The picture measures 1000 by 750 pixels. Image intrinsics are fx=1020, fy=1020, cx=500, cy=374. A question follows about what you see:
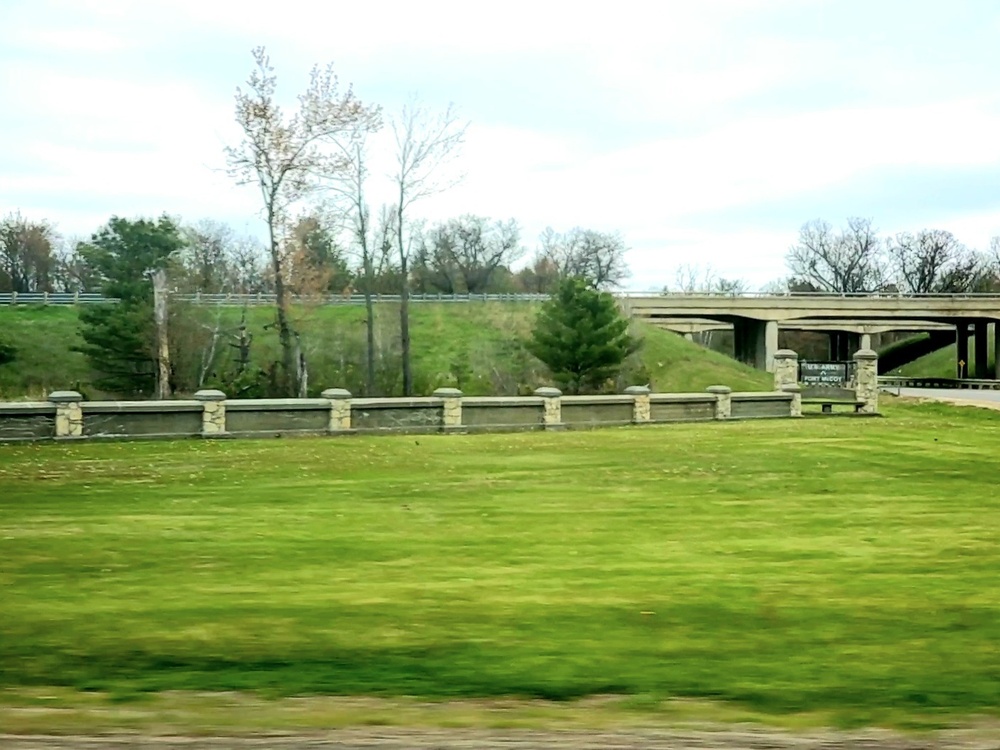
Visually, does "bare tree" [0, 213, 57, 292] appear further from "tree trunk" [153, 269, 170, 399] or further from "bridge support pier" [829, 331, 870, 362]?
"bridge support pier" [829, 331, 870, 362]

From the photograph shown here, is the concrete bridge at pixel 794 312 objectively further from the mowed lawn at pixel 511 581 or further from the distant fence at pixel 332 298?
the mowed lawn at pixel 511 581

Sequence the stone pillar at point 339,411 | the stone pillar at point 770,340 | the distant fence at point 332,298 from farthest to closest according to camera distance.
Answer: the stone pillar at point 770,340 → the distant fence at point 332,298 → the stone pillar at point 339,411

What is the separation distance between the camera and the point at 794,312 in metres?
73.6

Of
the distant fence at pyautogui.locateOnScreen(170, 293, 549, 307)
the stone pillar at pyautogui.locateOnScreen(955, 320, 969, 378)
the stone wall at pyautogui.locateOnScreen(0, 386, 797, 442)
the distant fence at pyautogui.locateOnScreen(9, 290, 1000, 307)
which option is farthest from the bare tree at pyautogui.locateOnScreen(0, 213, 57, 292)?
the stone pillar at pyautogui.locateOnScreen(955, 320, 969, 378)

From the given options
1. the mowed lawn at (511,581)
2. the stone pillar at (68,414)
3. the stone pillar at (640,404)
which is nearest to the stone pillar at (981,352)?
the stone pillar at (640,404)

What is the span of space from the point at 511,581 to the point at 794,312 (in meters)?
67.4

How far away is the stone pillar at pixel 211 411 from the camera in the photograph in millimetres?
26484

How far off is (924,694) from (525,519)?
7935 mm

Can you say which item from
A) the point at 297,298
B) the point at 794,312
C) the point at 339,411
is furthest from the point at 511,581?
the point at 794,312

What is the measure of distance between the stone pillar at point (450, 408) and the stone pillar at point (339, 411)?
2673mm

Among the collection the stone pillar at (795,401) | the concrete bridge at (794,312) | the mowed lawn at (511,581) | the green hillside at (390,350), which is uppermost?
the concrete bridge at (794,312)

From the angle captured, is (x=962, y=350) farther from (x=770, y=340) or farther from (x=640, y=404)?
(x=640, y=404)

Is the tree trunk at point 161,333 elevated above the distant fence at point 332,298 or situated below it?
below

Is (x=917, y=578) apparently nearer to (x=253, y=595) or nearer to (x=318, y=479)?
(x=253, y=595)
